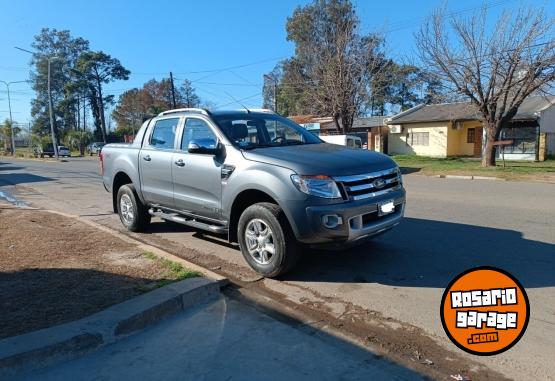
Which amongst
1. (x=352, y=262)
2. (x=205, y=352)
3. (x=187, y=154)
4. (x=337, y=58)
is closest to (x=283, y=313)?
(x=205, y=352)

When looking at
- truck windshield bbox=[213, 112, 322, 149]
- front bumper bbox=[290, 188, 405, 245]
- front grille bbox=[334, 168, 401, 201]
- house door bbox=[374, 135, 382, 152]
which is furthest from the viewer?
house door bbox=[374, 135, 382, 152]

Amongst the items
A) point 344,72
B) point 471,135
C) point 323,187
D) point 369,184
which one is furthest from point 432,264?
point 471,135

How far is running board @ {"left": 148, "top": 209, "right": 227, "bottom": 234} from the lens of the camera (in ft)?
18.2

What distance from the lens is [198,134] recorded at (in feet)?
19.2

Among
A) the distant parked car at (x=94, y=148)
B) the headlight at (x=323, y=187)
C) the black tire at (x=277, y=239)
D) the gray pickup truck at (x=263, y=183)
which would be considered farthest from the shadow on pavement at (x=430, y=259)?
the distant parked car at (x=94, y=148)

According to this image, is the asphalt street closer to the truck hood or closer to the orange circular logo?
the orange circular logo

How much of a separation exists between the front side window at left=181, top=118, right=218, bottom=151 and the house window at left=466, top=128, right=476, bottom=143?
3299cm

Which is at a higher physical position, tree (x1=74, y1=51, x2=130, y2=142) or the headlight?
tree (x1=74, y1=51, x2=130, y2=142)

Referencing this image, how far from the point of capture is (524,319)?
9.25ft

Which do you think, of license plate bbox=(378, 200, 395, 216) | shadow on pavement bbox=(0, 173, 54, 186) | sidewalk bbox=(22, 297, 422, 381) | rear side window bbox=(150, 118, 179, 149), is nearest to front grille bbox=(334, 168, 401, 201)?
license plate bbox=(378, 200, 395, 216)

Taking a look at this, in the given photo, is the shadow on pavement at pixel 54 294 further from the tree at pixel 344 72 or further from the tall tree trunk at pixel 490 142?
the tree at pixel 344 72

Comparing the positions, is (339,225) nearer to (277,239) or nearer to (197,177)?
(277,239)

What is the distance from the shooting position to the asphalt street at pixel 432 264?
360 cm

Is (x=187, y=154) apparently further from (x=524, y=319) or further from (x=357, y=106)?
(x=357, y=106)
